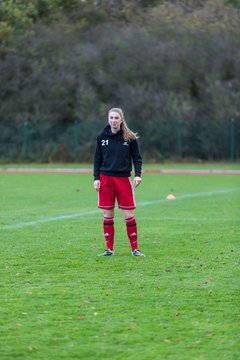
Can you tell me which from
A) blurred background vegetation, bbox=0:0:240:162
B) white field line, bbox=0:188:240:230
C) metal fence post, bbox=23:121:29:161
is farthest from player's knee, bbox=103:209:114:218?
metal fence post, bbox=23:121:29:161

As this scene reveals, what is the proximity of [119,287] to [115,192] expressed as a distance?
2699mm

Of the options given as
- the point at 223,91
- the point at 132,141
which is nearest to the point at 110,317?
the point at 132,141

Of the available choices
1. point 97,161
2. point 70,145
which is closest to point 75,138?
point 70,145

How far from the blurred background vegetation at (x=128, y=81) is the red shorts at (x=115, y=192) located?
3277cm

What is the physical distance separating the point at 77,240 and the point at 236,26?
37.4 meters

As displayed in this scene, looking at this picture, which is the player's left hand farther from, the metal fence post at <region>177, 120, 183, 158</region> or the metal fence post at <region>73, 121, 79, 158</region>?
the metal fence post at <region>73, 121, 79, 158</region>

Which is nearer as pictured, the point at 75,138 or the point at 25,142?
the point at 25,142

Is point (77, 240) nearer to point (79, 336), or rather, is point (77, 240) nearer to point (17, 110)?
point (79, 336)

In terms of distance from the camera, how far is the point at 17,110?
162ft

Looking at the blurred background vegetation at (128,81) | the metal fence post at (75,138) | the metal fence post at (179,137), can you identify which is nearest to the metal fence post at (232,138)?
the blurred background vegetation at (128,81)

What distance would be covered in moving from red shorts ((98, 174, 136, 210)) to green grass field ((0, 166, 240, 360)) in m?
0.67

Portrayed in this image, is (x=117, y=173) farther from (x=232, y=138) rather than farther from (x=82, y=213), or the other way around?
(x=232, y=138)

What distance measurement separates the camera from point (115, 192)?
12.1m

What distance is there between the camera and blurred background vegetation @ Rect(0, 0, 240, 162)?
4547 centimetres
